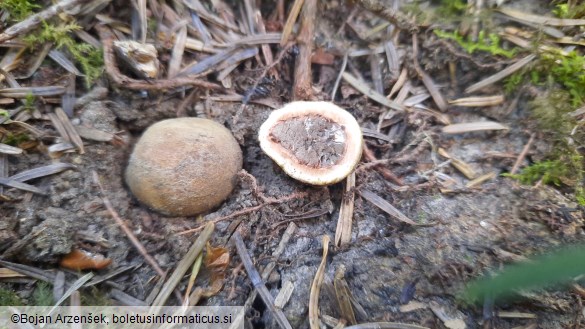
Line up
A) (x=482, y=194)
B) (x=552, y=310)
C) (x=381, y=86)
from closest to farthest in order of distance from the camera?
(x=552, y=310), (x=482, y=194), (x=381, y=86)

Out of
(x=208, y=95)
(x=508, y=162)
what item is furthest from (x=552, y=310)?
(x=208, y=95)

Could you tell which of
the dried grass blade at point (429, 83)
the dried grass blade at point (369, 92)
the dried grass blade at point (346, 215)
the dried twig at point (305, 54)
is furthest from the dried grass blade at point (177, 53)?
the dried grass blade at point (429, 83)

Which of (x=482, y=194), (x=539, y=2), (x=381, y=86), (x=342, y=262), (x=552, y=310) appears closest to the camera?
(x=552, y=310)

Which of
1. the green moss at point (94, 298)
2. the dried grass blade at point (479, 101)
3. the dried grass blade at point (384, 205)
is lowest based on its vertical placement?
the green moss at point (94, 298)

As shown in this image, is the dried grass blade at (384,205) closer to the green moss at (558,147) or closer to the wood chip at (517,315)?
the wood chip at (517,315)

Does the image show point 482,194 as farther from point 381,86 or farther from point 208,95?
point 208,95

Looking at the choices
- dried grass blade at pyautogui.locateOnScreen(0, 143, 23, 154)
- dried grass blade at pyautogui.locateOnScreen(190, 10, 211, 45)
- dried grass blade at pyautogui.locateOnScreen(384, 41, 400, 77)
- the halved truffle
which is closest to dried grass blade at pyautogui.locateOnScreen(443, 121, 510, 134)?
dried grass blade at pyautogui.locateOnScreen(384, 41, 400, 77)

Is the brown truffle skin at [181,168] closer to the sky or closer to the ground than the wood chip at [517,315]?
closer to the sky

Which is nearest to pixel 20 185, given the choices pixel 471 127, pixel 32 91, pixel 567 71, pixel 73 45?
pixel 32 91
